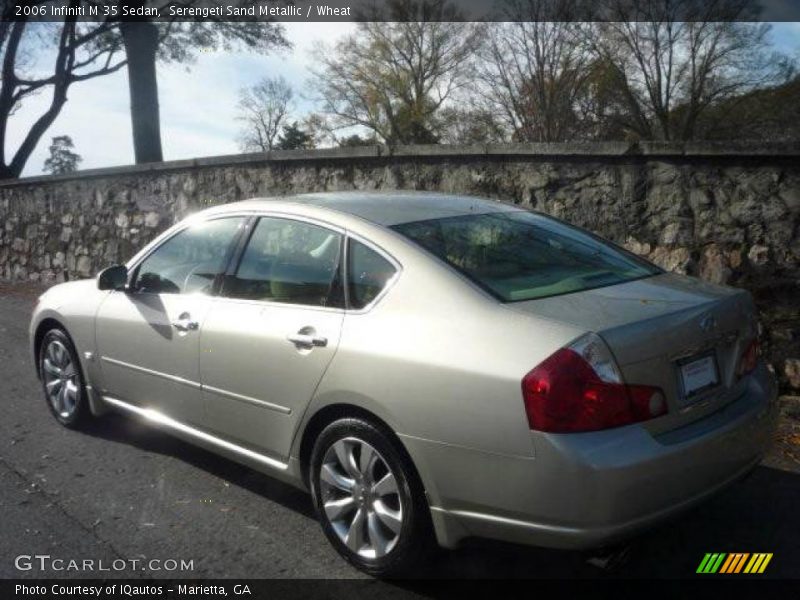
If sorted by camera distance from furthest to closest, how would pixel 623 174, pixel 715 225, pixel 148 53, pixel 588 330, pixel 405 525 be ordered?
pixel 148 53
pixel 623 174
pixel 715 225
pixel 405 525
pixel 588 330

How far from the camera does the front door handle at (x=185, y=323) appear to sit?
388 centimetres

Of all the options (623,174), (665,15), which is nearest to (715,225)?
(623,174)

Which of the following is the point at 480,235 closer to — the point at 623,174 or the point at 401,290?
the point at 401,290

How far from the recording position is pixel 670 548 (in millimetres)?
3295

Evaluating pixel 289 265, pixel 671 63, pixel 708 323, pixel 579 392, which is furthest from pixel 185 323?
pixel 671 63

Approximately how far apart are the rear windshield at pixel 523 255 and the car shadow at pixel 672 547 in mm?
980

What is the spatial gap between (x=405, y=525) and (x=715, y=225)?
3833 millimetres

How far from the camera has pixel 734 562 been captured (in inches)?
124

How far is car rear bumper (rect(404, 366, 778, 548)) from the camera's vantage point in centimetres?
247

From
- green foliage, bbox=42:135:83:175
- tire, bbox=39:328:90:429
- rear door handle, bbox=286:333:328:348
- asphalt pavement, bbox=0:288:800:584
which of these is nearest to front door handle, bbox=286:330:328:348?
rear door handle, bbox=286:333:328:348

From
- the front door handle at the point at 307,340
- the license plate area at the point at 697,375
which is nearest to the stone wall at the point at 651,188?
the license plate area at the point at 697,375

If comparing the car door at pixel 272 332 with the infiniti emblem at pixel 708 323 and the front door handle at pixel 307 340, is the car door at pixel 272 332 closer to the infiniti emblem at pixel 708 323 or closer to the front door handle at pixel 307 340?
the front door handle at pixel 307 340

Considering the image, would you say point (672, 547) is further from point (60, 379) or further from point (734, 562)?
point (60, 379)

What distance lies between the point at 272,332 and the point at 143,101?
513 inches
